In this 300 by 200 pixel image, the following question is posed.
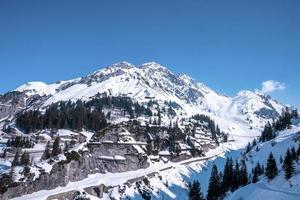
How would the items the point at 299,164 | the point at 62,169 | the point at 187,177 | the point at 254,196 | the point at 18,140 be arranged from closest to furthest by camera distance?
the point at 254,196, the point at 299,164, the point at 62,169, the point at 18,140, the point at 187,177

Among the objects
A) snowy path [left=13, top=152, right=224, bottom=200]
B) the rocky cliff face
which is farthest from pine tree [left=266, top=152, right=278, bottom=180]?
the rocky cliff face

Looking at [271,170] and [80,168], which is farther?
[80,168]

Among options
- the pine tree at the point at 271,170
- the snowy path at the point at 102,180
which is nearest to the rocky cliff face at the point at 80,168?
the snowy path at the point at 102,180

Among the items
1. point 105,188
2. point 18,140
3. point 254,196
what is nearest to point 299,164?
point 254,196

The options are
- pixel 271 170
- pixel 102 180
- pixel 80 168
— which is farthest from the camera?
pixel 80 168

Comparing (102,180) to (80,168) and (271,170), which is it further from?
(271,170)

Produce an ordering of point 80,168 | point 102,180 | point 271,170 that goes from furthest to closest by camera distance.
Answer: point 80,168 → point 102,180 → point 271,170

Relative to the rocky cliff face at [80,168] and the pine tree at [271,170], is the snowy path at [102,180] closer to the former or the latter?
the rocky cliff face at [80,168]

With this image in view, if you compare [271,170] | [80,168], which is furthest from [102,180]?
[271,170]

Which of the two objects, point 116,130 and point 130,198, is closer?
point 130,198

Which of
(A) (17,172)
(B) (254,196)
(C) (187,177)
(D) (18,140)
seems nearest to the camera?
(B) (254,196)

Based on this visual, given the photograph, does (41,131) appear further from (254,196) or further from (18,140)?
(254,196)
